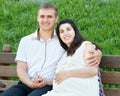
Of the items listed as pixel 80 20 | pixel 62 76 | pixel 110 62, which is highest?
pixel 80 20

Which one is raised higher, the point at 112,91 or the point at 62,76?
the point at 62,76

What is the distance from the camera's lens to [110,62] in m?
5.71

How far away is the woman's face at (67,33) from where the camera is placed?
5565mm

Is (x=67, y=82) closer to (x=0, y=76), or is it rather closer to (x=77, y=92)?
(x=77, y=92)

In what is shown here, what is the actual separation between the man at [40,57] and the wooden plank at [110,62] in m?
0.51

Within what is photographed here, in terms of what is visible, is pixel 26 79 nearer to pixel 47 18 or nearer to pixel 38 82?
pixel 38 82

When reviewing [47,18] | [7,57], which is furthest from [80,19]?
[47,18]

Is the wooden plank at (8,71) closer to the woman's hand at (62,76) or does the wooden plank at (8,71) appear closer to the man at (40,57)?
the man at (40,57)

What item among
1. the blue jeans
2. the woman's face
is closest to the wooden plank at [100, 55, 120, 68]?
the woman's face

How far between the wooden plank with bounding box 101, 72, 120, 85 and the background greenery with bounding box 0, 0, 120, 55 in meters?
1.42

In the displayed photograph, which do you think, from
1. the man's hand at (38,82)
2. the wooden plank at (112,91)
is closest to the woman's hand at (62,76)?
the man's hand at (38,82)

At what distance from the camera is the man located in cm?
574

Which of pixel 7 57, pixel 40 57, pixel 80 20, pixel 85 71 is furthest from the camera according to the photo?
pixel 80 20

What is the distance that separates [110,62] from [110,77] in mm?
178
